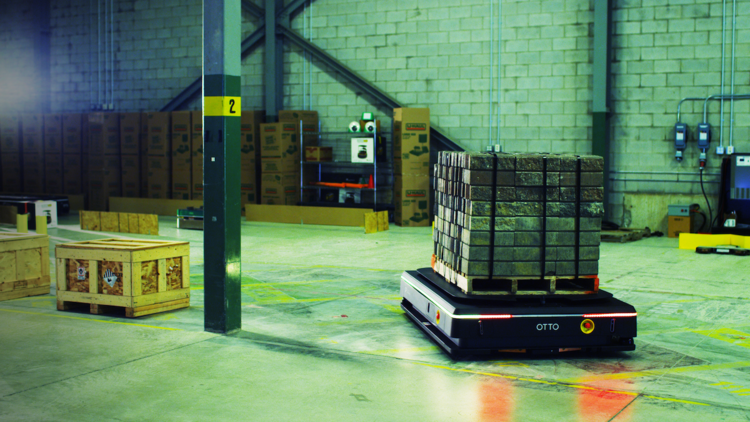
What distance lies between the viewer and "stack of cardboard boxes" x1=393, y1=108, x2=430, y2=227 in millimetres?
15203

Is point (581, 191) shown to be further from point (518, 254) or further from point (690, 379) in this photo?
point (690, 379)

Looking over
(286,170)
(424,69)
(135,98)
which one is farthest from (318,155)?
(135,98)

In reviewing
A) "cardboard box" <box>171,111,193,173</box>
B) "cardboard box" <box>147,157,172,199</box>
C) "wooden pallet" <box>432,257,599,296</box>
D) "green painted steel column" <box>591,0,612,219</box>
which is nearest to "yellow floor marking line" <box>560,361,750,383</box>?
"wooden pallet" <box>432,257,599,296</box>

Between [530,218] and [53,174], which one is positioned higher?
[53,174]

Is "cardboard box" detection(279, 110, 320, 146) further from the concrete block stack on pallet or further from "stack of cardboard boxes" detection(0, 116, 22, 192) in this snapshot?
the concrete block stack on pallet

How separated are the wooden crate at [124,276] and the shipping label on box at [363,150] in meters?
8.86

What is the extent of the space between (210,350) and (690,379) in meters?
3.70

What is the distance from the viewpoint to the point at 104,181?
731 inches

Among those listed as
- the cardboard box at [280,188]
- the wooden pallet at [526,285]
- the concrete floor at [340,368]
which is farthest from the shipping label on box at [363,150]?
the wooden pallet at [526,285]

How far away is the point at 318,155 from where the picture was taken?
16.3 metres

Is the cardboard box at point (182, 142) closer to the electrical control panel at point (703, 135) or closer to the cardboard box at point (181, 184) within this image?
the cardboard box at point (181, 184)

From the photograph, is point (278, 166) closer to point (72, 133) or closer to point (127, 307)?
point (72, 133)

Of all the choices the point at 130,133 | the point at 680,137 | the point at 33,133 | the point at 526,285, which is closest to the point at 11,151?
the point at 33,133

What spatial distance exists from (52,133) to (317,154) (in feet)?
28.1
